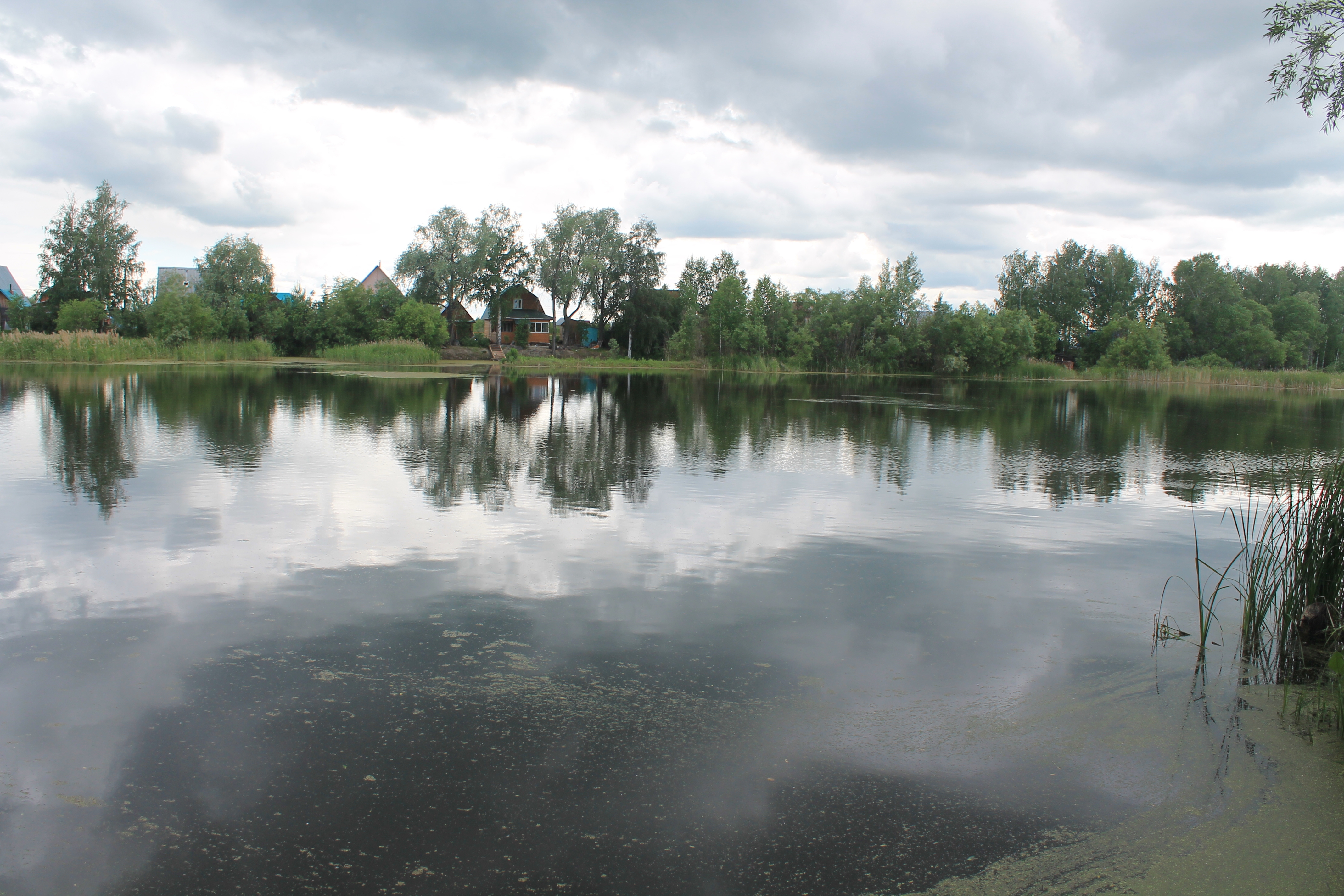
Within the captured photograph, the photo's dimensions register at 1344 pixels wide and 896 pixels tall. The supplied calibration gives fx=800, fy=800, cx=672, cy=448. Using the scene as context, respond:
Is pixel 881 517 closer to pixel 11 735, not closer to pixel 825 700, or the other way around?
pixel 825 700

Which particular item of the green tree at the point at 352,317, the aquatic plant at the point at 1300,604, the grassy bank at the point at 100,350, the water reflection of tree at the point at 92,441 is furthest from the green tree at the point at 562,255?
the aquatic plant at the point at 1300,604

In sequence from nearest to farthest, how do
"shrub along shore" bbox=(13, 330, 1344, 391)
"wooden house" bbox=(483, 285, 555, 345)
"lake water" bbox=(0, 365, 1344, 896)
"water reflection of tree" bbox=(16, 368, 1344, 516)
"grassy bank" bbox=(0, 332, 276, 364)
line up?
"lake water" bbox=(0, 365, 1344, 896) < "water reflection of tree" bbox=(16, 368, 1344, 516) < "grassy bank" bbox=(0, 332, 276, 364) < "shrub along shore" bbox=(13, 330, 1344, 391) < "wooden house" bbox=(483, 285, 555, 345)

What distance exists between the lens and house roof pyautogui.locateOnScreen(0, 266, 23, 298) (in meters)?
82.3

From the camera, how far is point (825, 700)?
16.5 ft

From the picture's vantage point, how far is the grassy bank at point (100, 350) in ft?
144

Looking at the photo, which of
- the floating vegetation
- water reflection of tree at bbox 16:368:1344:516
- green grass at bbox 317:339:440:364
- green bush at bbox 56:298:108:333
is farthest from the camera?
green grass at bbox 317:339:440:364

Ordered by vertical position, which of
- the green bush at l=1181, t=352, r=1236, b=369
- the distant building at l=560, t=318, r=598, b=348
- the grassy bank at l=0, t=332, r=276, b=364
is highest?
the distant building at l=560, t=318, r=598, b=348

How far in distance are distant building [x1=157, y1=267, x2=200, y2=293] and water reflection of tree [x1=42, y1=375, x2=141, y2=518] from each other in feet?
127

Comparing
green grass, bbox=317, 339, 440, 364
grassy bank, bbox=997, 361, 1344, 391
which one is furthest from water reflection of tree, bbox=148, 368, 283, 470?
grassy bank, bbox=997, 361, 1344, 391

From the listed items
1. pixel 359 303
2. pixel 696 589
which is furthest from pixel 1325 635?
pixel 359 303

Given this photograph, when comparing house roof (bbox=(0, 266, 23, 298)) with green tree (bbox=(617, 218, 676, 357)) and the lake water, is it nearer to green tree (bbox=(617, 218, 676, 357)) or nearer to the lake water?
green tree (bbox=(617, 218, 676, 357))

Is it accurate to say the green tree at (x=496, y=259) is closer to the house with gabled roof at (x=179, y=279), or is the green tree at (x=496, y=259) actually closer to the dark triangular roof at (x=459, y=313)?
the dark triangular roof at (x=459, y=313)

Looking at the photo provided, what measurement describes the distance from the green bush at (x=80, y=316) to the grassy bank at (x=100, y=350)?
22.2 ft

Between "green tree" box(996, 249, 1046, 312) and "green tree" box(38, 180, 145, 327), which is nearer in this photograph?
"green tree" box(38, 180, 145, 327)
